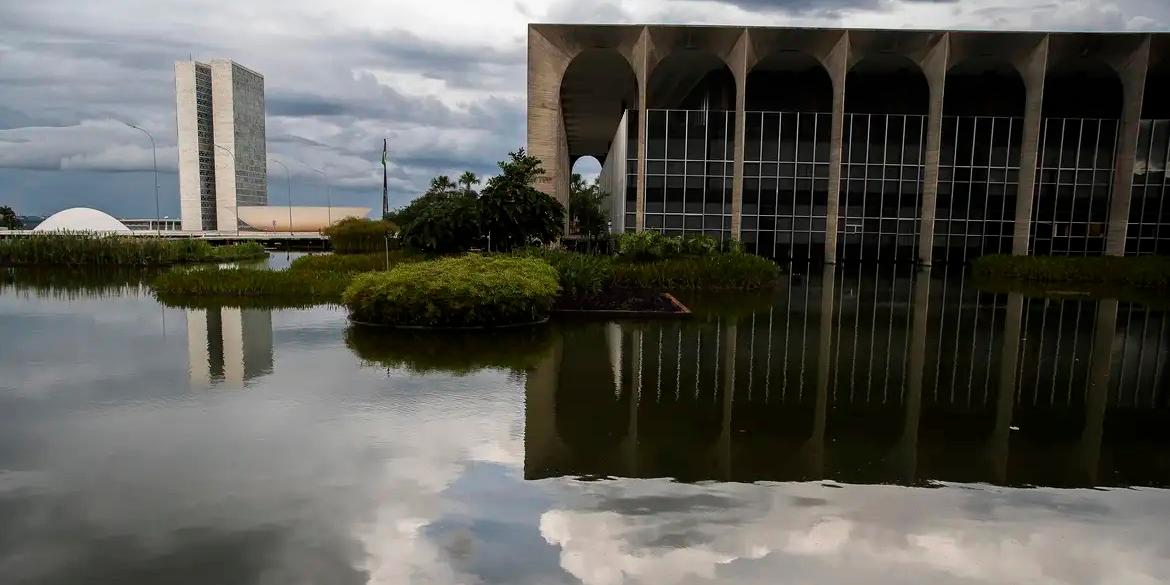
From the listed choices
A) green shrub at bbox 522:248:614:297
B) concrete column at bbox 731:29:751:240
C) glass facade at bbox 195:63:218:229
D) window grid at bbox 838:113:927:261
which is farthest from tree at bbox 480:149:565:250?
glass facade at bbox 195:63:218:229

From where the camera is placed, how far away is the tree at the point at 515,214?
21.3m

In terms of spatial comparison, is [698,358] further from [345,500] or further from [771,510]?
[345,500]

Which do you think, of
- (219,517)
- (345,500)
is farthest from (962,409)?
(219,517)

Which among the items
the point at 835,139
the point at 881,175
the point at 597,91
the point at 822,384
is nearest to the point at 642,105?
the point at 835,139

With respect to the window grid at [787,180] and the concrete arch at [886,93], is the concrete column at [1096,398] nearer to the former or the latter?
the window grid at [787,180]

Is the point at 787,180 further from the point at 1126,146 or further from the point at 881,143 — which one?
the point at 1126,146

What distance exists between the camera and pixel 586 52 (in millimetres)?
33438

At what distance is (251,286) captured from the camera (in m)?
17.5

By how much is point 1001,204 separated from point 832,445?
3477cm

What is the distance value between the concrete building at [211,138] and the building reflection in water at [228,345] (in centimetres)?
9587

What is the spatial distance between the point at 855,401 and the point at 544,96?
27.2 metres

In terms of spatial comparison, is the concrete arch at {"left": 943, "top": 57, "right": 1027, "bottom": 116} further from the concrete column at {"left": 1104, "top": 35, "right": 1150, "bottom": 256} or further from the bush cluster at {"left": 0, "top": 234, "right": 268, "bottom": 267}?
the bush cluster at {"left": 0, "top": 234, "right": 268, "bottom": 267}

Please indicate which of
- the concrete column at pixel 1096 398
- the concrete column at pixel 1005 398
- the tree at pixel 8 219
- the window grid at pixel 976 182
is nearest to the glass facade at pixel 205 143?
the tree at pixel 8 219

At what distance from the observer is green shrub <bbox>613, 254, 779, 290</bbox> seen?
63.4ft
